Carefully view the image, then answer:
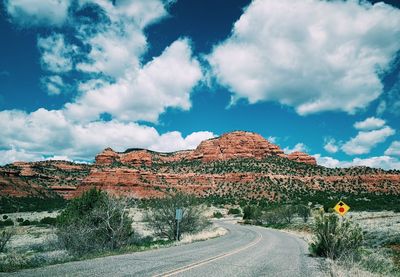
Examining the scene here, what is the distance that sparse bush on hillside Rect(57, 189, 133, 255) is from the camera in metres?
19.1

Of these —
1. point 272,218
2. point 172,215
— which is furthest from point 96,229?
point 272,218

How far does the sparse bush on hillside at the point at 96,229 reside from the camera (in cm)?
1912

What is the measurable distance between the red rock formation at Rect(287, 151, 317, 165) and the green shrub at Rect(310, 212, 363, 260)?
138m

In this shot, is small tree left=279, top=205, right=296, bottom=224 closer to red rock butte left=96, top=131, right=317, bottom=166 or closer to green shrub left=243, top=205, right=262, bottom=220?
green shrub left=243, top=205, right=262, bottom=220

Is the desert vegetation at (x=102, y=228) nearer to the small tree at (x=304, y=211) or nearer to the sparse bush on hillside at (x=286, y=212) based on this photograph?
the sparse bush on hillside at (x=286, y=212)

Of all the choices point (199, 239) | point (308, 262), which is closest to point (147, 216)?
point (199, 239)

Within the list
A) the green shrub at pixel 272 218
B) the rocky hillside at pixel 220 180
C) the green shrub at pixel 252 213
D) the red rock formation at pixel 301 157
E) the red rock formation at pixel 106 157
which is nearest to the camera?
the green shrub at pixel 272 218

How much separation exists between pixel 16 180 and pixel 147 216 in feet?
275

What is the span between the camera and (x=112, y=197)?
21.0 m

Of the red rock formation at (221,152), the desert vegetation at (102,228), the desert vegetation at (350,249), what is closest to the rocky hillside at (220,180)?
the red rock formation at (221,152)

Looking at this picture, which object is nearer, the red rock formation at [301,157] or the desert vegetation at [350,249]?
the desert vegetation at [350,249]

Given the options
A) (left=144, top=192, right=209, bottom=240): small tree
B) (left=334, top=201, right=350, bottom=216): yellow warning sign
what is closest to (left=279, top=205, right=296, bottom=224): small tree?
(left=144, top=192, right=209, bottom=240): small tree

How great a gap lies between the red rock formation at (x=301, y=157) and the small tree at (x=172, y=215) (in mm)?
128491

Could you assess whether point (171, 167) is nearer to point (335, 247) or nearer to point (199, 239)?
point (199, 239)
